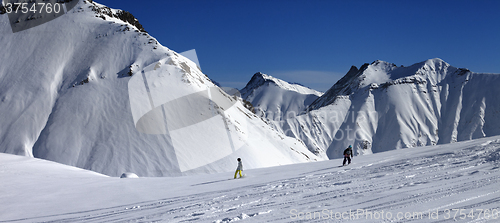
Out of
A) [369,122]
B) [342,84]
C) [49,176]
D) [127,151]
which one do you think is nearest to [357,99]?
[369,122]

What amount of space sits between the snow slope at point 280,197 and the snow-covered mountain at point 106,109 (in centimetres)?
2103

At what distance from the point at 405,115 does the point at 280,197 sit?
415ft

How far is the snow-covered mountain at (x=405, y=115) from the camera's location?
113 meters

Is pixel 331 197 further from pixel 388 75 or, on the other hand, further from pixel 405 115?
pixel 388 75

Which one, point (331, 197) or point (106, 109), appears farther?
point (106, 109)

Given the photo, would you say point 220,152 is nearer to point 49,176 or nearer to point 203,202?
point 49,176

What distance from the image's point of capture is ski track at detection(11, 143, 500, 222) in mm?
7785

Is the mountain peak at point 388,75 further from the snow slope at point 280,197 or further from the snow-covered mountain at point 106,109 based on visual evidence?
the snow slope at point 280,197

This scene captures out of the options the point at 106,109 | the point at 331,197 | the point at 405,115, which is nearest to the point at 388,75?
the point at 405,115

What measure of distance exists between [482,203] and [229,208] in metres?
6.39

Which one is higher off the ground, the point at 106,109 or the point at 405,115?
the point at 405,115

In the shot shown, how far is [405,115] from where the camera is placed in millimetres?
120625

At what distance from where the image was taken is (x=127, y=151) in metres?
35.9

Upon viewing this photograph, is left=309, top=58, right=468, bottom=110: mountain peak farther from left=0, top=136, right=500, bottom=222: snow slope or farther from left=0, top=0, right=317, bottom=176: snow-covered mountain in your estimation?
left=0, top=136, right=500, bottom=222: snow slope
